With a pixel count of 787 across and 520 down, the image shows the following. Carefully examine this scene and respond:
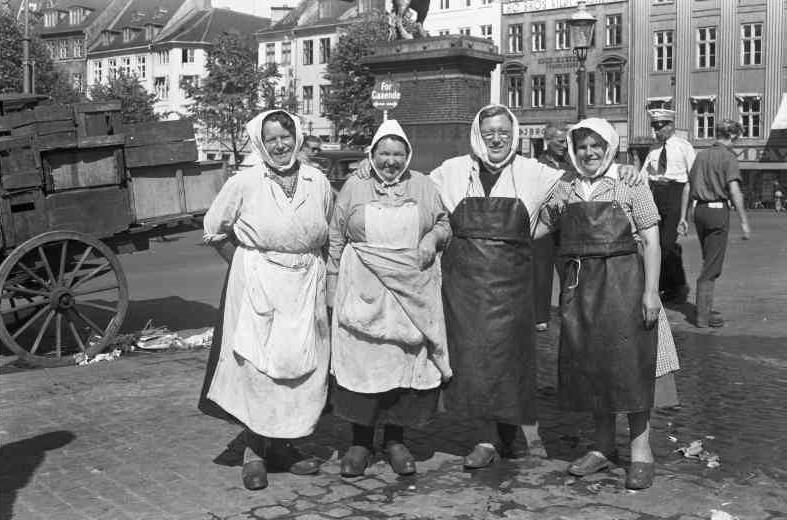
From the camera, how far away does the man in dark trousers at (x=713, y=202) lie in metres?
9.99

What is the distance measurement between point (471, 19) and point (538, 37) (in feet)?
16.5

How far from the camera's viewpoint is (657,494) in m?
4.96

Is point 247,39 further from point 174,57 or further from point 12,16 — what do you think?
point 174,57

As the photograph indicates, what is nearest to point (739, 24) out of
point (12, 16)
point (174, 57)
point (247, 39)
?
point (247, 39)

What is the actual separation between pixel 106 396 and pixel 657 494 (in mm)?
4045

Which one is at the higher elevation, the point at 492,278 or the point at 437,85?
the point at 437,85

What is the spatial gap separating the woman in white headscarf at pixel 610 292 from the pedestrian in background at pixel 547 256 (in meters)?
0.52

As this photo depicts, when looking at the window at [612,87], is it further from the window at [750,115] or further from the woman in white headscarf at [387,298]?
Answer: the woman in white headscarf at [387,298]

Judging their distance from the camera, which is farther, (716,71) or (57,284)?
(716,71)

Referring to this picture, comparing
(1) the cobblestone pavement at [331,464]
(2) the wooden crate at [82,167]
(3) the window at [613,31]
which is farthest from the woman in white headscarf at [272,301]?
(3) the window at [613,31]

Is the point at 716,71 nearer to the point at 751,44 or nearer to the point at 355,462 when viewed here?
the point at 751,44

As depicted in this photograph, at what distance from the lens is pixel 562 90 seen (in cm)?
5916

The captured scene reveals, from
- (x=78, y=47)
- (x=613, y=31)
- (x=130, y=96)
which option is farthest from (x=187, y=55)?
(x=613, y=31)

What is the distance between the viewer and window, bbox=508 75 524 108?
6141 cm
